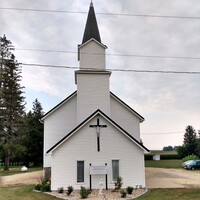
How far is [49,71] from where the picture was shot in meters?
25.8

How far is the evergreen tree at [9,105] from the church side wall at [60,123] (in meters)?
14.3

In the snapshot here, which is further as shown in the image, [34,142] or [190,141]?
[190,141]

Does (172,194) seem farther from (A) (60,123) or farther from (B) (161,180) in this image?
(A) (60,123)

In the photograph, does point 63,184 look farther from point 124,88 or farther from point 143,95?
point 143,95

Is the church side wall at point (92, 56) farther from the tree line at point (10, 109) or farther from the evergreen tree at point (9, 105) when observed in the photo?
the evergreen tree at point (9, 105)

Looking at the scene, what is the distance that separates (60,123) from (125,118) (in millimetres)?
5588

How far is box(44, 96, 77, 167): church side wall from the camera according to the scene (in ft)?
76.6

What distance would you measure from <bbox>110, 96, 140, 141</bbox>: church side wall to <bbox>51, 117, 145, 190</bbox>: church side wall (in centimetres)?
512

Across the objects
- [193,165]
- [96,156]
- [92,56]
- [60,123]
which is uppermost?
[92,56]

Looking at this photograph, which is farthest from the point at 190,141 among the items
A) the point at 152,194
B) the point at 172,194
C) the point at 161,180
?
the point at 152,194

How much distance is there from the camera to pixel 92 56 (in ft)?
74.6

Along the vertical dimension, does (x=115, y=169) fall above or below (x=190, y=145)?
below

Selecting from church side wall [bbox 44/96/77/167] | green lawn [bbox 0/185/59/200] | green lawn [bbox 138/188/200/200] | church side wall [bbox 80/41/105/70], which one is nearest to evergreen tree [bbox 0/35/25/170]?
church side wall [bbox 44/96/77/167]

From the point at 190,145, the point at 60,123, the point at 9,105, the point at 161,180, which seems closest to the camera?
the point at 161,180
